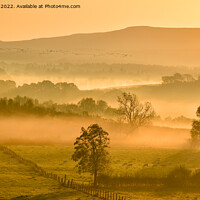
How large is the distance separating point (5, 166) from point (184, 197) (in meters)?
34.9

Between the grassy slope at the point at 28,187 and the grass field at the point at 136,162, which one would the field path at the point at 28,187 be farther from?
the grass field at the point at 136,162

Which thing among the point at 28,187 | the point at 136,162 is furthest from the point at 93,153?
the point at 136,162

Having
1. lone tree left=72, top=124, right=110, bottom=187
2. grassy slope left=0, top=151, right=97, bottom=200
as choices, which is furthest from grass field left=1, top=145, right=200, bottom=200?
lone tree left=72, top=124, right=110, bottom=187

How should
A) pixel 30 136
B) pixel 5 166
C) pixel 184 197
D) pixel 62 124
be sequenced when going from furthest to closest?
1. pixel 62 124
2. pixel 30 136
3. pixel 5 166
4. pixel 184 197

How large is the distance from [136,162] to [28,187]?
33.9 metres

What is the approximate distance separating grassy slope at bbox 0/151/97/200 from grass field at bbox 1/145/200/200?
647 mm

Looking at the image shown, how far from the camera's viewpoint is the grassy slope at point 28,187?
179 ft

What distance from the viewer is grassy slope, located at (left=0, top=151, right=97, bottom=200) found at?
179 ft

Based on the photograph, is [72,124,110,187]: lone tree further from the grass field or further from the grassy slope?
the grassy slope

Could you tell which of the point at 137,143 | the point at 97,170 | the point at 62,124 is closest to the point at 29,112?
the point at 62,124

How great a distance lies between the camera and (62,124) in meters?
148

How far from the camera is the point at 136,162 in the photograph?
87.5 m

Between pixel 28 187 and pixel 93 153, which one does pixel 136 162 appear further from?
pixel 28 187

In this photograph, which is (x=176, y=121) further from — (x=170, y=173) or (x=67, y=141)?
(x=170, y=173)
